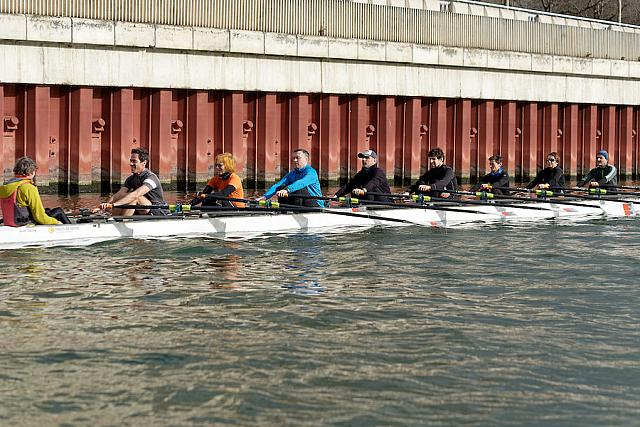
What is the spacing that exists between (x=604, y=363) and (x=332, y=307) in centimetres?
361

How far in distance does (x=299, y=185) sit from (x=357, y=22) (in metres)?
14.1

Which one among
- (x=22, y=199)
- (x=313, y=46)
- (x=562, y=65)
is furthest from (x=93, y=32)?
(x=562, y=65)

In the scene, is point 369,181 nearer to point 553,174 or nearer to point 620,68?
point 553,174

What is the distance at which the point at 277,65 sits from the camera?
3366cm

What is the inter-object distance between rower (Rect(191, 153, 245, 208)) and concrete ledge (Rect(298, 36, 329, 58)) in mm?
12153

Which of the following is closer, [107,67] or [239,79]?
[107,67]

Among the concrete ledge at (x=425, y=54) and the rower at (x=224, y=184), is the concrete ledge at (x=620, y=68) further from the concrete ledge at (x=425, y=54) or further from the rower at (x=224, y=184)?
the rower at (x=224, y=184)

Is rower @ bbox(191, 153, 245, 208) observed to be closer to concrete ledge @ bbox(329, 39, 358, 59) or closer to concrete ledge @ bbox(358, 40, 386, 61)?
concrete ledge @ bbox(329, 39, 358, 59)

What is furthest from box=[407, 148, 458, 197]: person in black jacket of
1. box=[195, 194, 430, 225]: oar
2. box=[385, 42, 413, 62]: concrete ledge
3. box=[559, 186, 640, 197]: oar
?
box=[385, 42, 413, 62]: concrete ledge

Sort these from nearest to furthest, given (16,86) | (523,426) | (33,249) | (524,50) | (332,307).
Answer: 1. (523,426)
2. (332,307)
3. (33,249)
4. (16,86)
5. (524,50)

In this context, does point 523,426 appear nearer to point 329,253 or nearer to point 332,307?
point 332,307

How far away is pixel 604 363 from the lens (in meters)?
11.3

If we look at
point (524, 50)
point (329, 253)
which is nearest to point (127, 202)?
point (329, 253)

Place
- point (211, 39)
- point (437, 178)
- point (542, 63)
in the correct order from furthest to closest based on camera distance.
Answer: point (542, 63)
point (211, 39)
point (437, 178)
